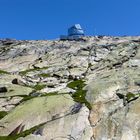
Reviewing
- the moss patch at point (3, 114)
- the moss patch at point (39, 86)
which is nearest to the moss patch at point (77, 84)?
the moss patch at point (39, 86)

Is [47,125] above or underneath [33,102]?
underneath

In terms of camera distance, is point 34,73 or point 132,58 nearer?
point 132,58

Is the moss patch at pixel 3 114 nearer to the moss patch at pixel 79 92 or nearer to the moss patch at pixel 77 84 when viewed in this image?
the moss patch at pixel 79 92

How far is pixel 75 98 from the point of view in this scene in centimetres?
5622

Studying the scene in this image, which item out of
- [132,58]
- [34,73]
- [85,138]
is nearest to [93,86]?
[85,138]

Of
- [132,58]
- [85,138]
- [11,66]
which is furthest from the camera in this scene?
[11,66]

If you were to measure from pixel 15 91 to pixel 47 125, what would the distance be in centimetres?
1947

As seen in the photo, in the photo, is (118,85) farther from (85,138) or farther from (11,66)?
(11,66)

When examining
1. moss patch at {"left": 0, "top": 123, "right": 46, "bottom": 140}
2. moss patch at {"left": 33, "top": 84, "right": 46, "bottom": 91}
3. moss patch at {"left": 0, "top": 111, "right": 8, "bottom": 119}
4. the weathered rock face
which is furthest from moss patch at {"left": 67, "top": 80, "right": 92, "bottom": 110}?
moss patch at {"left": 0, "top": 111, "right": 8, "bottom": 119}

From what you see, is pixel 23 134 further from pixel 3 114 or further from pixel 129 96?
pixel 129 96

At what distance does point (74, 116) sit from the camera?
49.1 metres

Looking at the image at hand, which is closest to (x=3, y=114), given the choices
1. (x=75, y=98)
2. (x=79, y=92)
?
(x=75, y=98)

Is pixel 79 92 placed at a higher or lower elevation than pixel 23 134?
higher

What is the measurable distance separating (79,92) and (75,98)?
10.0 feet
